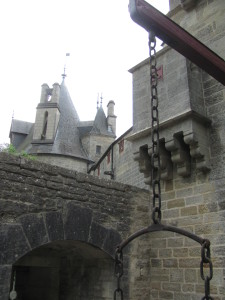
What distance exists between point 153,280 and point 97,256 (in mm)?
836

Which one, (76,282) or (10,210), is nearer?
(10,210)

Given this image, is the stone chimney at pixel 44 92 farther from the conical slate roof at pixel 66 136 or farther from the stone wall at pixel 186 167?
the stone wall at pixel 186 167

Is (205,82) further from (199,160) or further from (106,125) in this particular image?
(106,125)

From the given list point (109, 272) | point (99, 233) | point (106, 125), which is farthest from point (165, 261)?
point (106, 125)

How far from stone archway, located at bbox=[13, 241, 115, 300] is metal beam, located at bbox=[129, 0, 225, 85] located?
2401 millimetres

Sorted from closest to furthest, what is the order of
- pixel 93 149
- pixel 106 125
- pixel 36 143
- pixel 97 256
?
pixel 97 256 < pixel 36 143 < pixel 93 149 < pixel 106 125

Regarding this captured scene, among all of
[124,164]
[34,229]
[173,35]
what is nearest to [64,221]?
[34,229]

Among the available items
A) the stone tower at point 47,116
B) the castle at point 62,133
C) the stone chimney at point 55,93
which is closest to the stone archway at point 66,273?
the castle at point 62,133

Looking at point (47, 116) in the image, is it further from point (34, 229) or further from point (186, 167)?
point (34, 229)

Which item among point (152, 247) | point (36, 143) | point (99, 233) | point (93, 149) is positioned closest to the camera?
point (99, 233)

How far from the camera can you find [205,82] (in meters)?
4.43

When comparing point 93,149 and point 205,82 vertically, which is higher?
point 93,149

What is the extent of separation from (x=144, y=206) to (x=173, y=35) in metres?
2.58

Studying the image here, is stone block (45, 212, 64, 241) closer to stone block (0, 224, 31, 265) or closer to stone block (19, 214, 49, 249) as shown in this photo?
stone block (19, 214, 49, 249)
